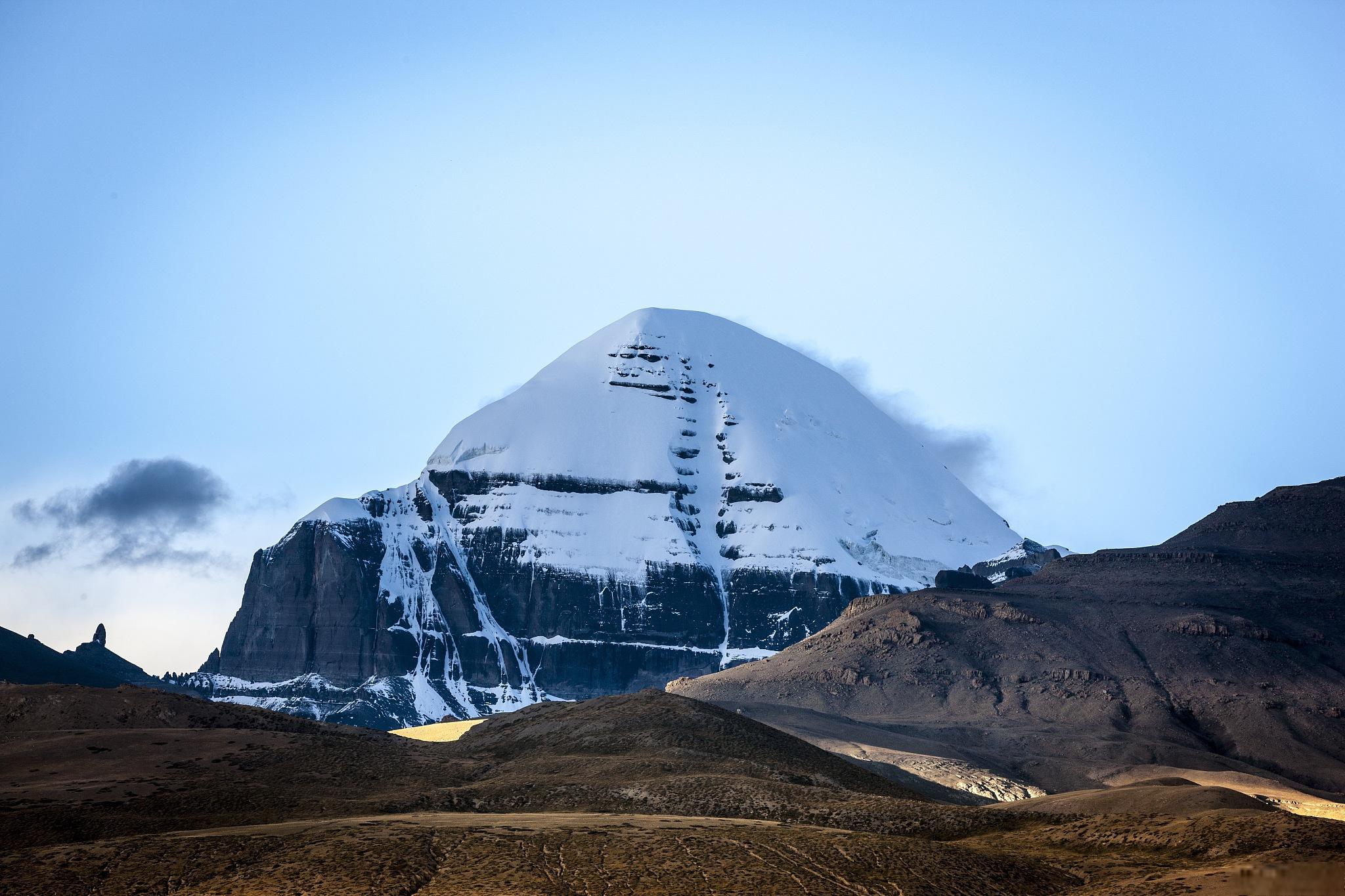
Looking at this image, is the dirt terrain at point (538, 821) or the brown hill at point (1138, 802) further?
the brown hill at point (1138, 802)

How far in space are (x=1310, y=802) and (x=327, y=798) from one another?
368 ft

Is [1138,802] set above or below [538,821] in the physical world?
below

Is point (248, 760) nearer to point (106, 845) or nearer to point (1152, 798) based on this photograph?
point (106, 845)

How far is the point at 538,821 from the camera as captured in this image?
7019cm

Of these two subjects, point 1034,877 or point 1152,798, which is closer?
point 1034,877

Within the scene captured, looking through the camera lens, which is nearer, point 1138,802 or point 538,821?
point 538,821

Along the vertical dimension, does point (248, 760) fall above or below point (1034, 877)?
above

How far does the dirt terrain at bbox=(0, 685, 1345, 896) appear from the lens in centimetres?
5766

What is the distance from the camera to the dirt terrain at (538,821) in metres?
57.7

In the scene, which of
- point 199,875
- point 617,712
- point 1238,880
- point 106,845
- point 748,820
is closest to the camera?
point 1238,880

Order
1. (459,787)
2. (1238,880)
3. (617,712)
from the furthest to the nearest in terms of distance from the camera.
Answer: (617,712) → (459,787) → (1238,880)

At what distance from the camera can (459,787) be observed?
86.8 m

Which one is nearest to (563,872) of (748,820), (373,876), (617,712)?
(373,876)

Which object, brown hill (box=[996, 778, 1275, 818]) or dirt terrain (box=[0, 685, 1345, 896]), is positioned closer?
dirt terrain (box=[0, 685, 1345, 896])
